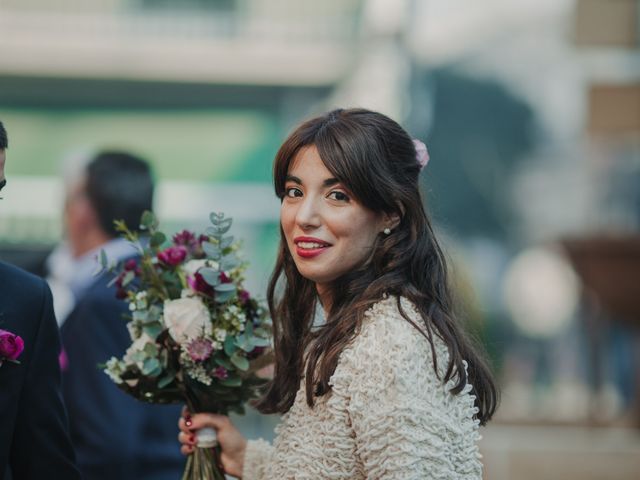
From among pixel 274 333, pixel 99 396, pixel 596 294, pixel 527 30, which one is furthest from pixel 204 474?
pixel 527 30

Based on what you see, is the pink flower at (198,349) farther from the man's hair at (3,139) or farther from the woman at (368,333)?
the man's hair at (3,139)

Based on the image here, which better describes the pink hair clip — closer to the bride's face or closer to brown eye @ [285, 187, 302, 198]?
the bride's face

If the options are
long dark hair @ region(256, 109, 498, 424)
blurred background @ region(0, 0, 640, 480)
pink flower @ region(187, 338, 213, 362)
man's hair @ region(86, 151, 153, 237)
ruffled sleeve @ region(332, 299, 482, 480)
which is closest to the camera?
ruffled sleeve @ region(332, 299, 482, 480)

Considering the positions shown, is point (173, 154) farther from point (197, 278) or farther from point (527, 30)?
point (527, 30)

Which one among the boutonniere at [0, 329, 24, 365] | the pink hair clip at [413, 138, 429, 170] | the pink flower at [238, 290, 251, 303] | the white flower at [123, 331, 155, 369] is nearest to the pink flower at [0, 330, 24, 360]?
the boutonniere at [0, 329, 24, 365]

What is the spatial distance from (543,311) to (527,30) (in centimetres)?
777

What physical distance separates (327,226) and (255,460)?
28.3 inches

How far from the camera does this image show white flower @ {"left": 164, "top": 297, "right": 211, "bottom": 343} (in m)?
3.22

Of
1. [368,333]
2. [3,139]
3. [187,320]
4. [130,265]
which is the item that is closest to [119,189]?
[130,265]

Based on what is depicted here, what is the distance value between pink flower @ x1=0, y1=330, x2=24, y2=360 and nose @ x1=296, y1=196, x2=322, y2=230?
69cm

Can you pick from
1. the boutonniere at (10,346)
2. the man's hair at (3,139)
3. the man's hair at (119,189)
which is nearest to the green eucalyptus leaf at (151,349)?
the boutonniere at (10,346)

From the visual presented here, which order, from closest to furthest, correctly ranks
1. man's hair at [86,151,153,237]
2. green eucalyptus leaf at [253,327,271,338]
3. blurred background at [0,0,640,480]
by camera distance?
green eucalyptus leaf at [253,327,271,338]
man's hair at [86,151,153,237]
blurred background at [0,0,640,480]

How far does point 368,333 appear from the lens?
282cm

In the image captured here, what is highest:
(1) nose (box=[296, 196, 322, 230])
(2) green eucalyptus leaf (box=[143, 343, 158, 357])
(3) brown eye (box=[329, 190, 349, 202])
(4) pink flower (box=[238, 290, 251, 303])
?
(3) brown eye (box=[329, 190, 349, 202])
